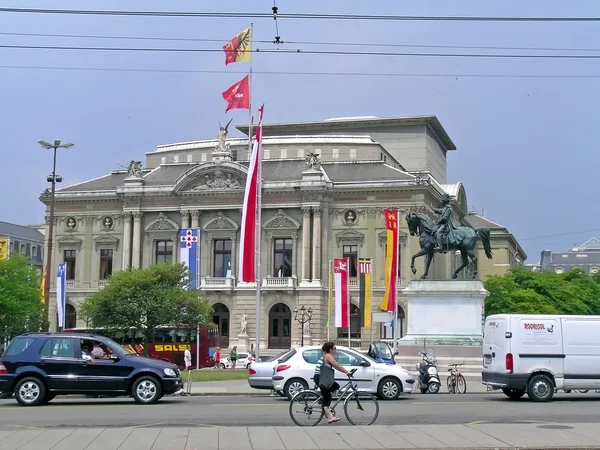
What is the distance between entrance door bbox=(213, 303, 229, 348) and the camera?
73.3 meters

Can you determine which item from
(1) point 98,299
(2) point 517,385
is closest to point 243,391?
(2) point 517,385

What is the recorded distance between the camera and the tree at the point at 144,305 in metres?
54.1

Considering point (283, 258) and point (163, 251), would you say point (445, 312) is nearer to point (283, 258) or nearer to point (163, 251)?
point (283, 258)

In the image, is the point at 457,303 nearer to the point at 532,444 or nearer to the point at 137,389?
the point at 137,389

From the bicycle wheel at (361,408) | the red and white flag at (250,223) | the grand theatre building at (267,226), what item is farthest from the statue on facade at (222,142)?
the bicycle wheel at (361,408)

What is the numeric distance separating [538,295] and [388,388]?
55.7 meters

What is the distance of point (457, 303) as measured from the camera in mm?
36188

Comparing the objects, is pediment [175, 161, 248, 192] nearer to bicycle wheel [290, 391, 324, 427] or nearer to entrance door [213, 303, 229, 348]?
entrance door [213, 303, 229, 348]

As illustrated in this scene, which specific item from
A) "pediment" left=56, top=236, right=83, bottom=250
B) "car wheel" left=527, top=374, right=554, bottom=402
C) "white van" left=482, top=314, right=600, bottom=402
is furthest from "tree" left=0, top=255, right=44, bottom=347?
"car wheel" left=527, top=374, right=554, bottom=402

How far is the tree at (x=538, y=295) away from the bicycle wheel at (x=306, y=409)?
6081 centimetres

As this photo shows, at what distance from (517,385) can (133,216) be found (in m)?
56.7

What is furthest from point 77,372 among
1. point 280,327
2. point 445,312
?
point 280,327

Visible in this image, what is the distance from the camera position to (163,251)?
76312 millimetres

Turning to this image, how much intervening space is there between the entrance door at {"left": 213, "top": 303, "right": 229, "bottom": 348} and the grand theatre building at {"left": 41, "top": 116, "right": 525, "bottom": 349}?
0.28ft
